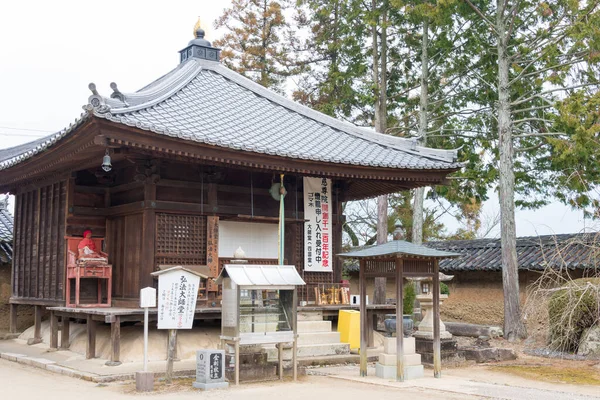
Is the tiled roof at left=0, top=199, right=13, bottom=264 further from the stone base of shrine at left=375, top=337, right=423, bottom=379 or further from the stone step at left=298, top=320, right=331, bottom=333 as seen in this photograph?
the stone base of shrine at left=375, top=337, right=423, bottom=379

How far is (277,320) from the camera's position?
10680 mm

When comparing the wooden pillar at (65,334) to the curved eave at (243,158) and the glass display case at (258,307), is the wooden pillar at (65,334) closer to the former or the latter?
the curved eave at (243,158)

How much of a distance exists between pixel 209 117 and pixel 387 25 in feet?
29.4

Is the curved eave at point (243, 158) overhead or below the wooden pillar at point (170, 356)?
overhead

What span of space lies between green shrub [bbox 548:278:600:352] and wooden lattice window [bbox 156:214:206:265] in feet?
24.5

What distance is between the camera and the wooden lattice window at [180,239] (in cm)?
1294

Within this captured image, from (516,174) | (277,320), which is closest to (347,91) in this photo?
(516,174)

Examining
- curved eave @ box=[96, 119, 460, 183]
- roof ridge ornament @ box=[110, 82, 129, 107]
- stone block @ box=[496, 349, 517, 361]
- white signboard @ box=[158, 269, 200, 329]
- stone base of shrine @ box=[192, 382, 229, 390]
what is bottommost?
stone block @ box=[496, 349, 517, 361]

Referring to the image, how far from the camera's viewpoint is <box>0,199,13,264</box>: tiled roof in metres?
18.1

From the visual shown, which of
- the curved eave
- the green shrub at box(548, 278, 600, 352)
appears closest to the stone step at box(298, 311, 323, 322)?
the curved eave

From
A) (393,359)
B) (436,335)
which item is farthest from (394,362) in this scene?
(436,335)

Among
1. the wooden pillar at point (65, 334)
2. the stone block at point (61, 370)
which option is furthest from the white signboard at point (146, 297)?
the wooden pillar at point (65, 334)

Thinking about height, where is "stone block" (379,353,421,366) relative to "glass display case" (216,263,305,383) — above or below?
below

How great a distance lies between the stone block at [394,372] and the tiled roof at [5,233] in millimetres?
11897
